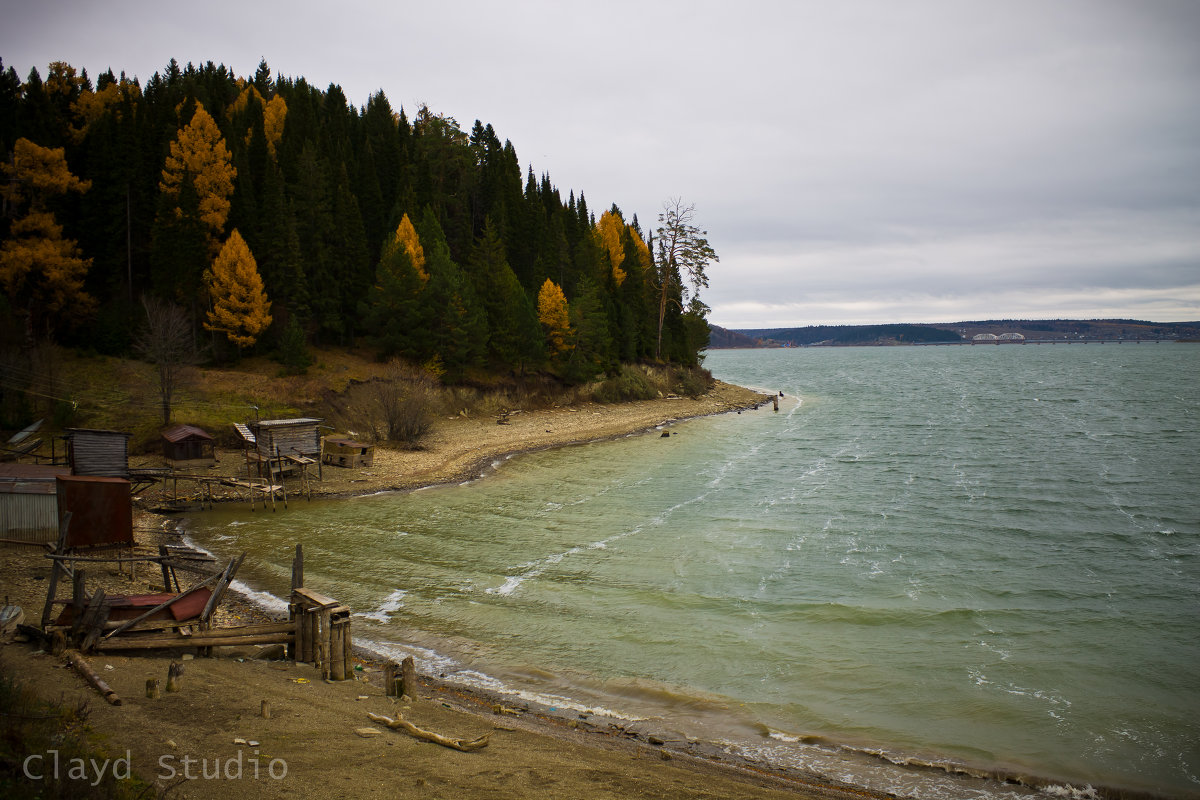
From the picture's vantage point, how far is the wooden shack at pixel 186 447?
108ft

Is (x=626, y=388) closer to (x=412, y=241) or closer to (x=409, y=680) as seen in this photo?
(x=412, y=241)

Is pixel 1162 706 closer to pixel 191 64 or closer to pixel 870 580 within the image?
pixel 870 580

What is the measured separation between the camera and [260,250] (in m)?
52.3

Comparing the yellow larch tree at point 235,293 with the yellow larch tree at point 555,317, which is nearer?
the yellow larch tree at point 235,293

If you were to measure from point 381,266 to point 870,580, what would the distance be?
44855mm

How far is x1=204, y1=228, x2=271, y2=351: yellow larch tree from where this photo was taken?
1821 inches

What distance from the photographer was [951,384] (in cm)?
10944

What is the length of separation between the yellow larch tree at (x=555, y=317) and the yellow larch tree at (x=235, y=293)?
967 inches

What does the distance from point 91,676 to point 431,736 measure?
5.30 metres

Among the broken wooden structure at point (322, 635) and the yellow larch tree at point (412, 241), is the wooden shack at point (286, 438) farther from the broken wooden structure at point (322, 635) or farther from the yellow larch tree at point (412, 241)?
the yellow larch tree at point (412, 241)

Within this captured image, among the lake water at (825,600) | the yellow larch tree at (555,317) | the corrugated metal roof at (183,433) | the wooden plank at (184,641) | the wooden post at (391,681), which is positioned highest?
the yellow larch tree at (555,317)

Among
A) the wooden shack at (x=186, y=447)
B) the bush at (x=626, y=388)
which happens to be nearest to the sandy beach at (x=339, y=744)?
the wooden shack at (x=186, y=447)

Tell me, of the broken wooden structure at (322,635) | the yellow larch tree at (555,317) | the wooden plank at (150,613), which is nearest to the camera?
the wooden plank at (150,613)

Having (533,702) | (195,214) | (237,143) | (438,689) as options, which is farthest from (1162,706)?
(237,143)
